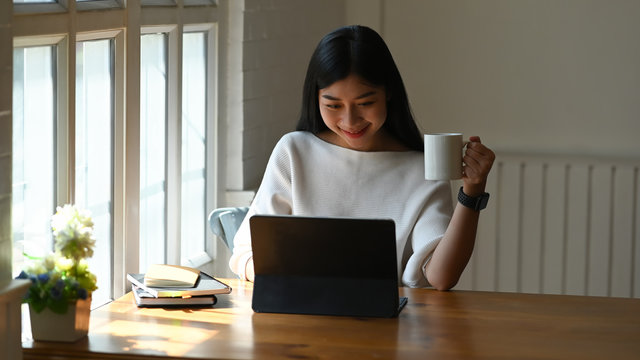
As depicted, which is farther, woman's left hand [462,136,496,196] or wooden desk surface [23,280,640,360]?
woman's left hand [462,136,496,196]

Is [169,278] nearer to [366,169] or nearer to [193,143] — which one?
[366,169]

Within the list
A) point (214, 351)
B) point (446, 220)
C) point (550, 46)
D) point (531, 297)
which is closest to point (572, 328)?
point (531, 297)

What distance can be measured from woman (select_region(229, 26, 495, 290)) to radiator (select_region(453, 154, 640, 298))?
5.46ft

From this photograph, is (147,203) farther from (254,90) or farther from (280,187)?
(254,90)

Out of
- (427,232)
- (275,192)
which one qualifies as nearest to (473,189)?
(427,232)

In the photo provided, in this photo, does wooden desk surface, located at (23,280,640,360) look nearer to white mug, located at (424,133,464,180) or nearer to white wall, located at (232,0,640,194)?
white mug, located at (424,133,464,180)

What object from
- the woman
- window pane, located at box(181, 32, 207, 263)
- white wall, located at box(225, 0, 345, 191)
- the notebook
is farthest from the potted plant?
white wall, located at box(225, 0, 345, 191)

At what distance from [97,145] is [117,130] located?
0.27 feet

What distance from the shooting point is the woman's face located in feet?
7.34

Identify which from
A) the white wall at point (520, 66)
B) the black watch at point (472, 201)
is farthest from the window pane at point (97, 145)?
the white wall at point (520, 66)

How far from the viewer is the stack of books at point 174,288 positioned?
6.57 ft

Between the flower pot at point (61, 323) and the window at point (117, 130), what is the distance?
24 centimetres

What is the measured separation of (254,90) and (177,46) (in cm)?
56

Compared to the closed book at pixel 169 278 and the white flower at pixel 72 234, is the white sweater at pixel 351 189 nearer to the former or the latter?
the closed book at pixel 169 278
